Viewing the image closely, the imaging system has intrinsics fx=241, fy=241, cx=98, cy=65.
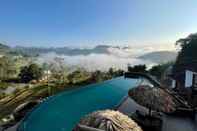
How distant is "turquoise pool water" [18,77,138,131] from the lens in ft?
14.4

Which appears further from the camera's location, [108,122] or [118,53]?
[118,53]

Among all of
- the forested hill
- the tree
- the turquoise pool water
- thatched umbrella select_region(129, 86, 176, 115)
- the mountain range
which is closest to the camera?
the turquoise pool water

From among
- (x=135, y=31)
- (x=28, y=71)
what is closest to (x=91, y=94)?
(x=135, y=31)

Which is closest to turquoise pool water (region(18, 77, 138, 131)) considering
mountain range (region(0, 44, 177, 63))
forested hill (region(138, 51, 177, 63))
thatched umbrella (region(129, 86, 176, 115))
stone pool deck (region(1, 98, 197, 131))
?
stone pool deck (region(1, 98, 197, 131))

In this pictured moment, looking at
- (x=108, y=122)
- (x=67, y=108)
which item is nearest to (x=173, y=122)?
(x=67, y=108)

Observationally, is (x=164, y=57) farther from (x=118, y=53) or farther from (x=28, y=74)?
(x=118, y=53)

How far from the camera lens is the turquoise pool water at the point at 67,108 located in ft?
14.4

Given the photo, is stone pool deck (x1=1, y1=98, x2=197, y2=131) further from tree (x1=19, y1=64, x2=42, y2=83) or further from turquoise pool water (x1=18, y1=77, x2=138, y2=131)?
tree (x1=19, y1=64, x2=42, y2=83)

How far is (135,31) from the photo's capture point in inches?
1021

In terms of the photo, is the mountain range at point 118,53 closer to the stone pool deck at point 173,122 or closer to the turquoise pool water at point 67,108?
the turquoise pool water at point 67,108

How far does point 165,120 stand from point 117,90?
267 cm

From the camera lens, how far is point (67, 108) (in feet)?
17.6

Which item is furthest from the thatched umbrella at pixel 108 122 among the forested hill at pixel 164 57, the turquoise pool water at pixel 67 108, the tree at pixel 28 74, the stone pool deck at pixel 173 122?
the tree at pixel 28 74

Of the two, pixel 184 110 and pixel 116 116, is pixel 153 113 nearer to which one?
pixel 184 110
